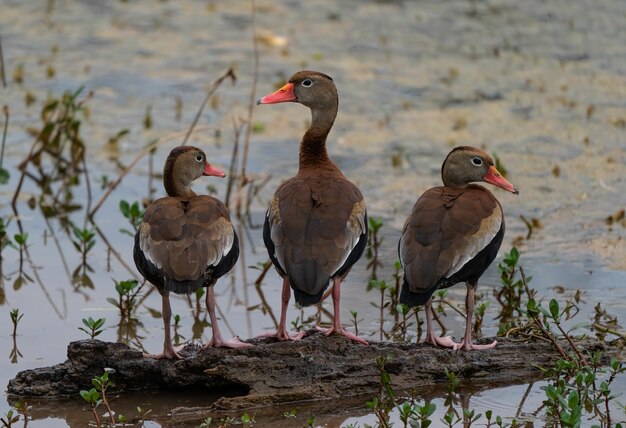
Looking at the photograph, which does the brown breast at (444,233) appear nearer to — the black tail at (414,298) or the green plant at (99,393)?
the black tail at (414,298)

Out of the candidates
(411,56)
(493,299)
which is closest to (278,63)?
(411,56)

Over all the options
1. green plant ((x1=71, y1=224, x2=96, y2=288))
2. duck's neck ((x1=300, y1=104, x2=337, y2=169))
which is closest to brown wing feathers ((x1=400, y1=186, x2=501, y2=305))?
duck's neck ((x1=300, y1=104, x2=337, y2=169))

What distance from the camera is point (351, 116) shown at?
13.6 m

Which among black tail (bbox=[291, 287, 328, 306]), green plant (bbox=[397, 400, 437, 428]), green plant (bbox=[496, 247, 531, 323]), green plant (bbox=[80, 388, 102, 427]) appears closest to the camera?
green plant (bbox=[397, 400, 437, 428])

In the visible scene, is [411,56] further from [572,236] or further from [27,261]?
[27,261]

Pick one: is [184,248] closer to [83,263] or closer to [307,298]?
[307,298]

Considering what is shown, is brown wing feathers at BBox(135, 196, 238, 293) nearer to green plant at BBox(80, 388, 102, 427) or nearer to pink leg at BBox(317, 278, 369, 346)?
pink leg at BBox(317, 278, 369, 346)

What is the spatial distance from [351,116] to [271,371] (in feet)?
22.3

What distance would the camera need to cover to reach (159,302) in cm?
915

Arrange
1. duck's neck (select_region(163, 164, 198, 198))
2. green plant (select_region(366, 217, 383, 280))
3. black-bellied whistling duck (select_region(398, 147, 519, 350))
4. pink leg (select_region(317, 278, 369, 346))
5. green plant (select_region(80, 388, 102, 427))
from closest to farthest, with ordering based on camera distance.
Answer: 1. green plant (select_region(80, 388, 102, 427))
2. black-bellied whistling duck (select_region(398, 147, 519, 350))
3. pink leg (select_region(317, 278, 369, 346))
4. duck's neck (select_region(163, 164, 198, 198))
5. green plant (select_region(366, 217, 383, 280))

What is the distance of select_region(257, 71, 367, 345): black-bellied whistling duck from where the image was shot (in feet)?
23.7

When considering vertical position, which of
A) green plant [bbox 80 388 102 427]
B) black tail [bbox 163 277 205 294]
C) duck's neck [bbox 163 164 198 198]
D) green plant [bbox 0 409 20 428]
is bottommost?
green plant [bbox 0 409 20 428]

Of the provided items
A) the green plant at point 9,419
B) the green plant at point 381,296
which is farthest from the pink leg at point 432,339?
the green plant at point 9,419

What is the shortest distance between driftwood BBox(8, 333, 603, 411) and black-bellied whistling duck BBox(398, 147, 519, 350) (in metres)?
0.25
